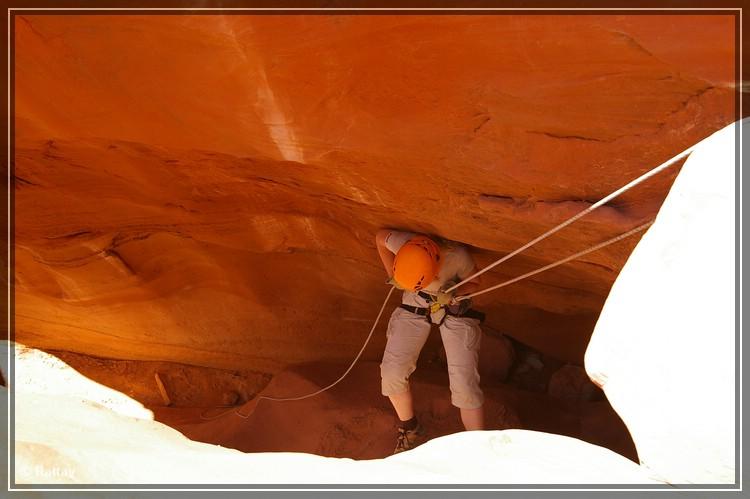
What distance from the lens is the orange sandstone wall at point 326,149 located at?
Result: 2.61m

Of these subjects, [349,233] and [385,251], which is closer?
[385,251]

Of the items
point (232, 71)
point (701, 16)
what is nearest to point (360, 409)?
point (232, 71)

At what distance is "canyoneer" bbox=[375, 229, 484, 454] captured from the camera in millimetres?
4094

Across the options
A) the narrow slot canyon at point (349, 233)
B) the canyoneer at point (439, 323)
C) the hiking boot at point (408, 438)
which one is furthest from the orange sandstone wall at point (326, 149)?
the hiking boot at point (408, 438)

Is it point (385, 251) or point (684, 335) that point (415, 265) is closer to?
point (385, 251)

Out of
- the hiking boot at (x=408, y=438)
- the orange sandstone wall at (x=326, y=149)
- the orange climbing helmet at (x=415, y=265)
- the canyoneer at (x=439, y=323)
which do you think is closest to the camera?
the orange sandstone wall at (x=326, y=149)

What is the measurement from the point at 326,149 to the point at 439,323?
1473mm

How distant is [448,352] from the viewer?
164 inches

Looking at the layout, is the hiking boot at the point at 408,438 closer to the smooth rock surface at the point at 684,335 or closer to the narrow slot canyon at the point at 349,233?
the narrow slot canyon at the point at 349,233

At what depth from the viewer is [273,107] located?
3.08m

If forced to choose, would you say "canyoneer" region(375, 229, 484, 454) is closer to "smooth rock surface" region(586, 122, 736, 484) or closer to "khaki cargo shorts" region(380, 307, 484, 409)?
"khaki cargo shorts" region(380, 307, 484, 409)

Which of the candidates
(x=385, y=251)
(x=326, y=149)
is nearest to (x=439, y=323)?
(x=385, y=251)

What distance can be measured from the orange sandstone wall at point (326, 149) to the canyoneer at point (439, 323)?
0.17 meters
